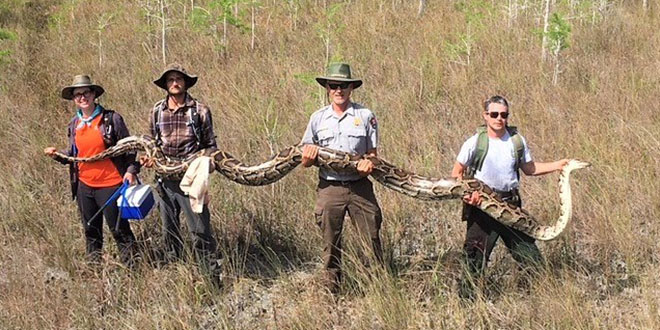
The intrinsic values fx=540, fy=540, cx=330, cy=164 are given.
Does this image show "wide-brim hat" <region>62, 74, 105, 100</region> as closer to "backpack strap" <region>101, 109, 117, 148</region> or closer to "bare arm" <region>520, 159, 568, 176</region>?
"backpack strap" <region>101, 109, 117, 148</region>

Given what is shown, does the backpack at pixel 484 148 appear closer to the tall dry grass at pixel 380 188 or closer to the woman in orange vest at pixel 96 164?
the tall dry grass at pixel 380 188

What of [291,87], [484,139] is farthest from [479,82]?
[484,139]

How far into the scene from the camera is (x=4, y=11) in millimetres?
17125

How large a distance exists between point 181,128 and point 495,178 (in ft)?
8.75

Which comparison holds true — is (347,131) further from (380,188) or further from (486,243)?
(380,188)

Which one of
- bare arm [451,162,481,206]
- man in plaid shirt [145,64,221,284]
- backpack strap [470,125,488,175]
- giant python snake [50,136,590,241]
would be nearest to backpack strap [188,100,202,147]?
man in plaid shirt [145,64,221,284]

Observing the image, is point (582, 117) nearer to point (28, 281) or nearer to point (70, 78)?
point (28, 281)

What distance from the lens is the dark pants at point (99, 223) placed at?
16.1 ft

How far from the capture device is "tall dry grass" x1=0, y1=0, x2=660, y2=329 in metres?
4.20

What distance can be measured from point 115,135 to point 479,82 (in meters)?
5.84

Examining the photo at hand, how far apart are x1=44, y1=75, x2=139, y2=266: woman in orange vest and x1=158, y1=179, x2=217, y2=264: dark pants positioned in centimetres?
34

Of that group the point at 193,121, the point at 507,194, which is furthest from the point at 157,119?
the point at 507,194

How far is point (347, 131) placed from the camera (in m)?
4.31

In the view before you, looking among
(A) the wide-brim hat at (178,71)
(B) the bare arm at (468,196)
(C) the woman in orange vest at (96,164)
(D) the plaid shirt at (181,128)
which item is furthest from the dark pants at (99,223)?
(B) the bare arm at (468,196)
